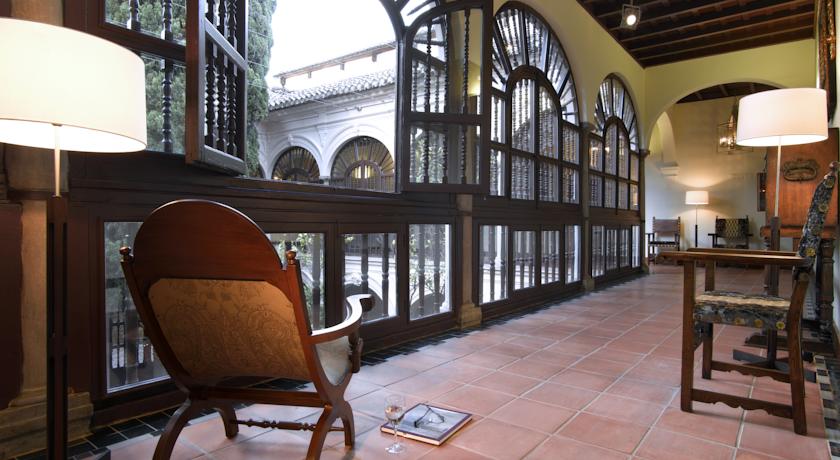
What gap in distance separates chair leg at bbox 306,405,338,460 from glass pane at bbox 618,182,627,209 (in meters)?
7.48

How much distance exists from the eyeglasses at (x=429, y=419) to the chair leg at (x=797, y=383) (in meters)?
1.54

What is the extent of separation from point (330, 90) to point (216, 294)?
254 inches

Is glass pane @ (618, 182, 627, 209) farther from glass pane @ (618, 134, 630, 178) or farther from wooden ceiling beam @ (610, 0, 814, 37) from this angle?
wooden ceiling beam @ (610, 0, 814, 37)

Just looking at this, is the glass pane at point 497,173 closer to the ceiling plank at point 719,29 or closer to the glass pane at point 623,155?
the glass pane at point 623,155

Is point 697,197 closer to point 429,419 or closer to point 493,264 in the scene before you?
point 493,264

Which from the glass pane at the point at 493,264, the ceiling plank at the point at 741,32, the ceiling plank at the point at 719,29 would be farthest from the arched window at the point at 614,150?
the glass pane at the point at 493,264

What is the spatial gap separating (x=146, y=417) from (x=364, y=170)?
6438 millimetres

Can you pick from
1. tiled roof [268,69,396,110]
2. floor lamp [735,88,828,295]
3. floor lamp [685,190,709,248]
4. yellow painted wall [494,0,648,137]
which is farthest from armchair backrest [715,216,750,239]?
floor lamp [735,88,828,295]

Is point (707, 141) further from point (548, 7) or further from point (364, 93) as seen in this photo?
point (364, 93)

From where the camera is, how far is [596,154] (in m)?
7.29

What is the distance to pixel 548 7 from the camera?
5.71 m

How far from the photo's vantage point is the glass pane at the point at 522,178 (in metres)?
5.28

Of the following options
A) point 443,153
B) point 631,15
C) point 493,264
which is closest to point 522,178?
point 493,264

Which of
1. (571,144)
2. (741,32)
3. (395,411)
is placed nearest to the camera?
(395,411)
